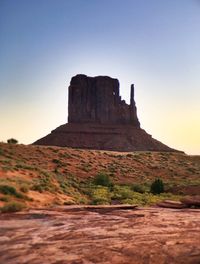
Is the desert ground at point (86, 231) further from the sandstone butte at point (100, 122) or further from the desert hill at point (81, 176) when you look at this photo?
the sandstone butte at point (100, 122)

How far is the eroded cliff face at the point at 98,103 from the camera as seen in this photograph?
135250 mm

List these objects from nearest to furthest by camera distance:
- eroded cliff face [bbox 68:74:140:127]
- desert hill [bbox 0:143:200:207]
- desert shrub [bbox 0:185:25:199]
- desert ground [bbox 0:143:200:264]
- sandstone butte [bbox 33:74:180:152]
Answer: desert ground [bbox 0:143:200:264] → desert shrub [bbox 0:185:25:199] → desert hill [bbox 0:143:200:207] → sandstone butte [bbox 33:74:180:152] → eroded cliff face [bbox 68:74:140:127]

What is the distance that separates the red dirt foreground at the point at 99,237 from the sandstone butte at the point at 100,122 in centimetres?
9098

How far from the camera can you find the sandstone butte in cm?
11319

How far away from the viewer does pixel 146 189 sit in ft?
129

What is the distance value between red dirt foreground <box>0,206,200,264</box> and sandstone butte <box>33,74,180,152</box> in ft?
298

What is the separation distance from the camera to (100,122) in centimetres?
13350

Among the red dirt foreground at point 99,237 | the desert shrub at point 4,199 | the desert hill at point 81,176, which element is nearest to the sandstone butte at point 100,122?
the desert hill at point 81,176

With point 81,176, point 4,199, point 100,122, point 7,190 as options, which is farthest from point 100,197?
point 100,122

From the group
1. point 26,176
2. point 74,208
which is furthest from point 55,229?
point 26,176

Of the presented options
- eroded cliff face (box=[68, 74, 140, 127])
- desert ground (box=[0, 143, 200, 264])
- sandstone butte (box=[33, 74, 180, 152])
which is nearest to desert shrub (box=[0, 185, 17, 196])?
desert ground (box=[0, 143, 200, 264])

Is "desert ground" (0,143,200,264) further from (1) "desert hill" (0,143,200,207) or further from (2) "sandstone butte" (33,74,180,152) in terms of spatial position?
(2) "sandstone butte" (33,74,180,152)

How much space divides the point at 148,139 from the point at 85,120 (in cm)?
2396

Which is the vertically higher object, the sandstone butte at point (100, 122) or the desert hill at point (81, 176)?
the sandstone butte at point (100, 122)
